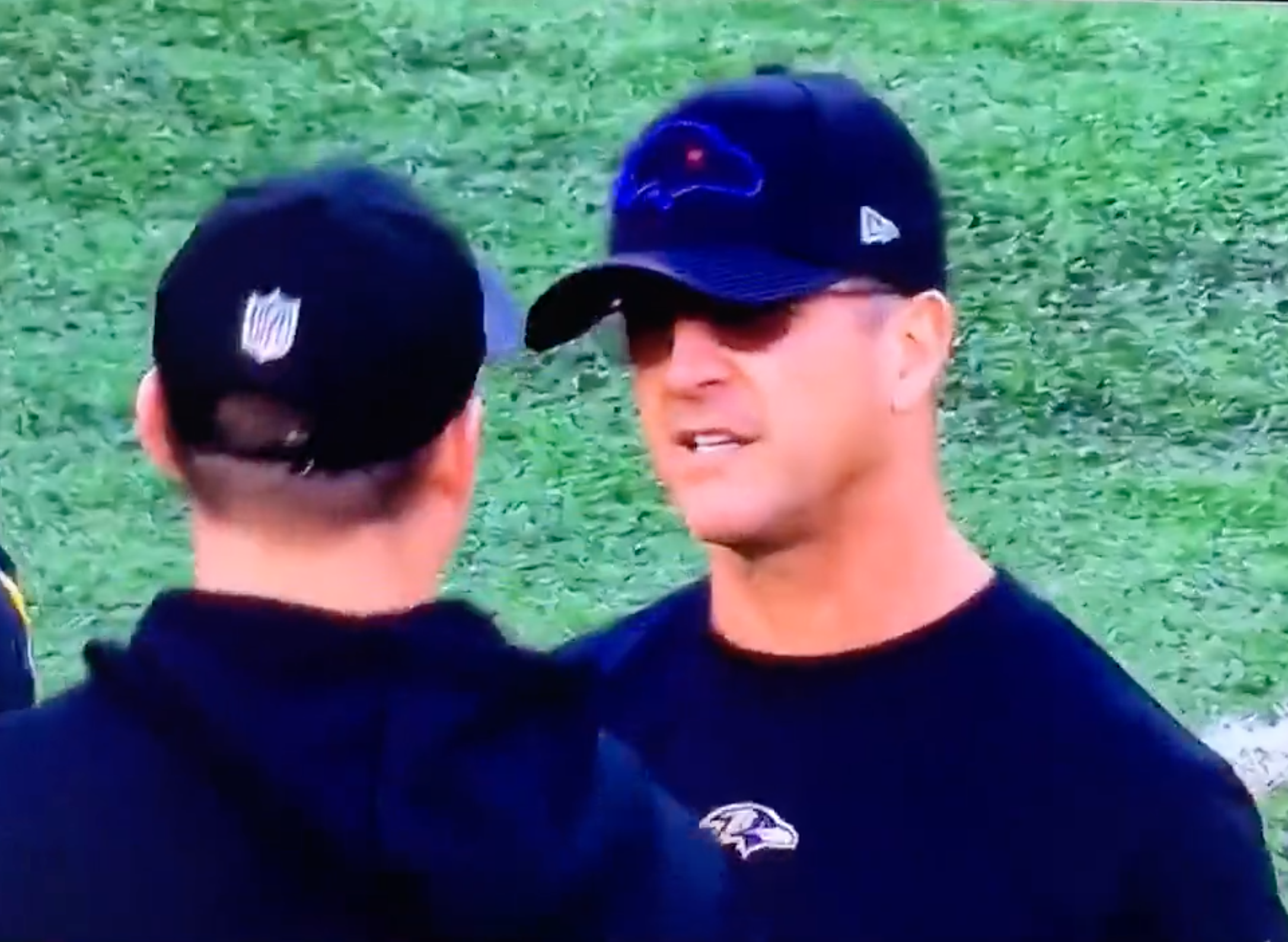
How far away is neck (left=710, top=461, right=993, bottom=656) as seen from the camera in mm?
1809

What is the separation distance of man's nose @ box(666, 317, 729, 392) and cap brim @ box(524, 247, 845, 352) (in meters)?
0.04

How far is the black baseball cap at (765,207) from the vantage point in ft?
5.86

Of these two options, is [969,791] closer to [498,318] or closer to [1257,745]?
[498,318]

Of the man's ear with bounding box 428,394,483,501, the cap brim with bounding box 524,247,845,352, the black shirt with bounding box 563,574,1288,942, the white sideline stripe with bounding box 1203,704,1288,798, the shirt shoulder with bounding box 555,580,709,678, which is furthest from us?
the white sideline stripe with bounding box 1203,704,1288,798

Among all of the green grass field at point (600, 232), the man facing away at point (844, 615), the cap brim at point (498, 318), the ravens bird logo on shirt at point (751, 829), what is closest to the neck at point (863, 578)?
the man facing away at point (844, 615)

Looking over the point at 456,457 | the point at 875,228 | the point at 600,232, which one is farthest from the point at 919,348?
the point at 600,232

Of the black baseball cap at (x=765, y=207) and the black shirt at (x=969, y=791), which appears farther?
the black baseball cap at (x=765, y=207)

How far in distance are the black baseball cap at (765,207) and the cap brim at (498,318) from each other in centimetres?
13

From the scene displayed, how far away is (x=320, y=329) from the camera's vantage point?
146 cm

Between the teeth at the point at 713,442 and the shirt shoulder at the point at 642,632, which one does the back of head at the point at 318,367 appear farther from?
the shirt shoulder at the point at 642,632

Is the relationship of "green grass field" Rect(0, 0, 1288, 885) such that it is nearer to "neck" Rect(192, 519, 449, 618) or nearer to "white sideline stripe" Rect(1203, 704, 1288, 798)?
"white sideline stripe" Rect(1203, 704, 1288, 798)

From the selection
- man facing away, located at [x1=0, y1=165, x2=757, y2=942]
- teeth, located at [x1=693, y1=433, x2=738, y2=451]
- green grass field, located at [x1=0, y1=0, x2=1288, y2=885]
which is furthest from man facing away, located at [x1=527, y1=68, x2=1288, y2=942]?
green grass field, located at [x1=0, y1=0, x2=1288, y2=885]

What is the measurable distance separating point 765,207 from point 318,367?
0.48m

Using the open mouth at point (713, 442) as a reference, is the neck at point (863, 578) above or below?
below
